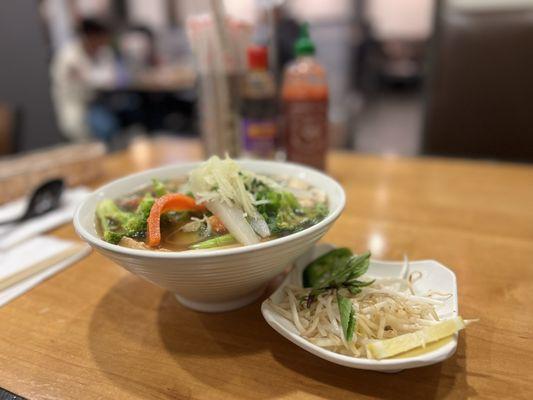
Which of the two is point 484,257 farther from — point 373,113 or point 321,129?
point 373,113

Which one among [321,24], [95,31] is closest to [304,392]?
[95,31]

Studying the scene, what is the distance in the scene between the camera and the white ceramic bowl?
495mm

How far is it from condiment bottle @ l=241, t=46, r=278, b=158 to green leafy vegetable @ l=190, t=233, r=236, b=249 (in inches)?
26.3

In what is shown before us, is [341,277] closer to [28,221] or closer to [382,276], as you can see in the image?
[382,276]

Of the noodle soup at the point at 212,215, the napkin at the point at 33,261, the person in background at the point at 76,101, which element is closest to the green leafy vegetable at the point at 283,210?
the noodle soup at the point at 212,215

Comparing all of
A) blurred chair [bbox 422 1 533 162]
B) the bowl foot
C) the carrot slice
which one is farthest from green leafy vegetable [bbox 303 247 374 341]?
blurred chair [bbox 422 1 533 162]

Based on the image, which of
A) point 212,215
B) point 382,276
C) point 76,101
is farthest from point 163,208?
point 76,101

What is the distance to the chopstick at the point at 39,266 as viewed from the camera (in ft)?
2.46

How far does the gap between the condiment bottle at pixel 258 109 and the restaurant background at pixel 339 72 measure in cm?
13

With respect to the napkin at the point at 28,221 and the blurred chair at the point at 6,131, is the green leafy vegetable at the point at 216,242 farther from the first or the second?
the blurred chair at the point at 6,131

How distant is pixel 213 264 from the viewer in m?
0.50

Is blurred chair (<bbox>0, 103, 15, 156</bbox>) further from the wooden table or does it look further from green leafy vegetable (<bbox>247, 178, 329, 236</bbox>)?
green leafy vegetable (<bbox>247, 178, 329, 236</bbox>)

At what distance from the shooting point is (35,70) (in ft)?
12.8

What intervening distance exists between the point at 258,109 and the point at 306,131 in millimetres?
174
